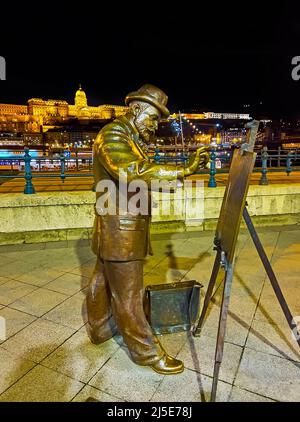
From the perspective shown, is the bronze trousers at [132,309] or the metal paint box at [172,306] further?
the metal paint box at [172,306]

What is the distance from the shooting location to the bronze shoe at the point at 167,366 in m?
2.72

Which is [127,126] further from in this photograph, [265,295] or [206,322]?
[265,295]

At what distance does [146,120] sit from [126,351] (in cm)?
218

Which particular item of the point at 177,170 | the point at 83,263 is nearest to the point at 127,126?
the point at 177,170

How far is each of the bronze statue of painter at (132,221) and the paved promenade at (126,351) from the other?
263mm

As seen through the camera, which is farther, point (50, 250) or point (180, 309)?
point (50, 250)

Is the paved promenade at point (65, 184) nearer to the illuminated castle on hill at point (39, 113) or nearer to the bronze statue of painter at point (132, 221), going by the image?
the bronze statue of painter at point (132, 221)

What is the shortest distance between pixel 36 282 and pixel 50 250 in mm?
1476

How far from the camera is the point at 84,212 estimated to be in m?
6.57

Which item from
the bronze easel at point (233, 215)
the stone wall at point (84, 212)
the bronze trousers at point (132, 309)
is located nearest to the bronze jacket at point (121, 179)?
the bronze trousers at point (132, 309)

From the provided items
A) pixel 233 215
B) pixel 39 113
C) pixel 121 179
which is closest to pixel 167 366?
pixel 233 215

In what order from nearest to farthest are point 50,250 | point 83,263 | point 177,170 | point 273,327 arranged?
point 177,170
point 273,327
point 83,263
point 50,250

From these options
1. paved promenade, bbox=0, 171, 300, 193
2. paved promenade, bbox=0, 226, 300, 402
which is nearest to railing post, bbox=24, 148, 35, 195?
paved promenade, bbox=0, 171, 300, 193

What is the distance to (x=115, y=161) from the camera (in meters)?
2.36
